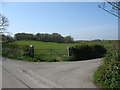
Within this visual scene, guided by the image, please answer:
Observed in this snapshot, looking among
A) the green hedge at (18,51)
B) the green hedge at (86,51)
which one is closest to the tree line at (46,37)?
the green hedge at (86,51)

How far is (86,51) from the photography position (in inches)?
674

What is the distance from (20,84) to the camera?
7.13m

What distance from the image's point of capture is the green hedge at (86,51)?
15992 mm

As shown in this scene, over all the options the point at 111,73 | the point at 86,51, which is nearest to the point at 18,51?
the point at 86,51

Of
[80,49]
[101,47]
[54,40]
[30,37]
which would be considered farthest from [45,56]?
[30,37]

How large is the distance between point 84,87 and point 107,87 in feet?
3.08

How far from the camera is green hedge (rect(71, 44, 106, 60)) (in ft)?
52.5

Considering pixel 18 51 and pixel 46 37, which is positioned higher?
pixel 46 37

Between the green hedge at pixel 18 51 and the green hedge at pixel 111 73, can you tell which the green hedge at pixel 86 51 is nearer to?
the green hedge at pixel 18 51

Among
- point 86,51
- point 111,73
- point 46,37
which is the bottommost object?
point 111,73

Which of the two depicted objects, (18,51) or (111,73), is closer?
(111,73)

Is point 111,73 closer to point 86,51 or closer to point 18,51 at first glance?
point 86,51

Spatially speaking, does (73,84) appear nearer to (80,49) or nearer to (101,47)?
(80,49)

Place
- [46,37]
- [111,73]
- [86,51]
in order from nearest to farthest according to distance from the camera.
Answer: [111,73] < [86,51] < [46,37]
